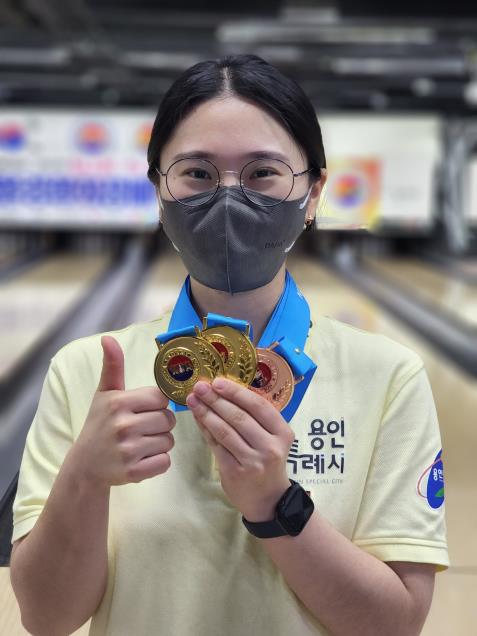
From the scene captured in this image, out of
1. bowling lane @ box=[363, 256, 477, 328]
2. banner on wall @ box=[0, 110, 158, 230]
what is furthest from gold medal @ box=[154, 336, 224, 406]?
banner on wall @ box=[0, 110, 158, 230]

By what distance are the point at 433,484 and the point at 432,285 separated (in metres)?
6.12

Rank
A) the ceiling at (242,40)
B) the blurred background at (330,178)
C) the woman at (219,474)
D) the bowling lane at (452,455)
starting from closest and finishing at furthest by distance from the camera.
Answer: the woman at (219,474), the bowling lane at (452,455), the blurred background at (330,178), the ceiling at (242,40)

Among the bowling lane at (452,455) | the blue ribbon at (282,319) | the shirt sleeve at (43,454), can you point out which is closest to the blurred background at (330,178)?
the bowling lane at (452,455)

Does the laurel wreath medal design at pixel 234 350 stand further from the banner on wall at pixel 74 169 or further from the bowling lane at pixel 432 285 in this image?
the banner on wall at pixel 74 169

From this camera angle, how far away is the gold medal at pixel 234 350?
75 centimetres

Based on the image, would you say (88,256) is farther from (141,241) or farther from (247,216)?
(247,216)

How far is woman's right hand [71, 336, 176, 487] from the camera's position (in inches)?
29.5

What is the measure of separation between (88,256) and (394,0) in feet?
16.7

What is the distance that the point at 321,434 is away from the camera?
3.03 feet

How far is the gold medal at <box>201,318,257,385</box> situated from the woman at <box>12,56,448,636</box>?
0.09 m

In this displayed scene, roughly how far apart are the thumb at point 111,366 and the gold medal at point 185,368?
0.13 feet

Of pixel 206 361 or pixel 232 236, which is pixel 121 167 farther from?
pixel 206 361

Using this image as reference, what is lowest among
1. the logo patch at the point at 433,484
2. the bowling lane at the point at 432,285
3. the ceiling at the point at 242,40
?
the bowling lane at the point at 432,285

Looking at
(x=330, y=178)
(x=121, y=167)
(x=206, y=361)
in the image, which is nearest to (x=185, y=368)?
(x=206, y=361)
